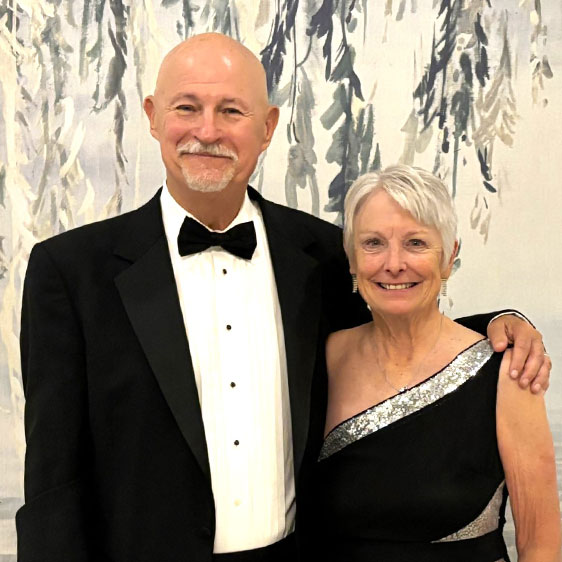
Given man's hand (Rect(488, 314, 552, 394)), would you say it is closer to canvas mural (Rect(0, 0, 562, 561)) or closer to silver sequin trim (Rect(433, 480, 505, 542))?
silver sequin trim (Rect(433, 480, 505, 542))

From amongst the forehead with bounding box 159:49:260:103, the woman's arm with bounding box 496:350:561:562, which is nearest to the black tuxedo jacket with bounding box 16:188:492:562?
the forehead with bounding box 159:49:260:103

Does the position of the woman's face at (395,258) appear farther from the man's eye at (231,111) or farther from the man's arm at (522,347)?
the man's eye at (231,111)

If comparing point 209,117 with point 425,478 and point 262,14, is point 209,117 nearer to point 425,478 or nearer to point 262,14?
point 262,14

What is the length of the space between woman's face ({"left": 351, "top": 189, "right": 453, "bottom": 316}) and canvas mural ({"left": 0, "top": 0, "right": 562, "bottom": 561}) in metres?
0.69

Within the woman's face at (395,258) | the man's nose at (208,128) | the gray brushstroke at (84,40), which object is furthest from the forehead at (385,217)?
the gray brushstroke at (84,40)

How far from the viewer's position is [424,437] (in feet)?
6.14

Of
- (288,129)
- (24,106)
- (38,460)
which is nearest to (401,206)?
(288,129)

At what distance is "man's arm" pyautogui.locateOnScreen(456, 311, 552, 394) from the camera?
1832 mm

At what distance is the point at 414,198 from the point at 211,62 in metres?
0.56

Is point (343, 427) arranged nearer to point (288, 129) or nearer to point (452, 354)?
point (452, 354)

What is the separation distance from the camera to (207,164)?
181 centimetres

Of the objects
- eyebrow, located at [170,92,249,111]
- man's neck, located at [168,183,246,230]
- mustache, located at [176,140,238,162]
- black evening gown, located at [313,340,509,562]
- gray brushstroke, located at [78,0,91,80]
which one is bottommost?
Answer: black evening gown, located at [313,340,509,562]

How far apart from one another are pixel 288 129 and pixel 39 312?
111cm

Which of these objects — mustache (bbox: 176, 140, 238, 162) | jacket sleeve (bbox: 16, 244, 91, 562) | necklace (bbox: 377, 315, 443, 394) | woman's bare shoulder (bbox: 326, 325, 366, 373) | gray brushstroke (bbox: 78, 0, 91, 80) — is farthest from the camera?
gray brushstroke (bbox: 78, 0, 91, 80)
